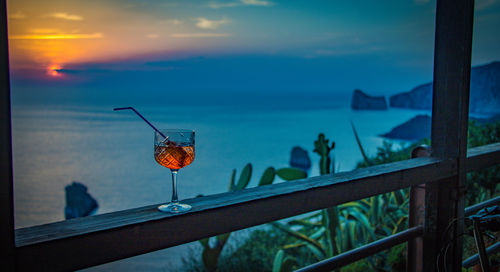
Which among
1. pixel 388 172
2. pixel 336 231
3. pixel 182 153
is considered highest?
pixel 182 153

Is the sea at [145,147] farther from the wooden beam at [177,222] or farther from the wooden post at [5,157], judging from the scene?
the wooden post at [5,157]

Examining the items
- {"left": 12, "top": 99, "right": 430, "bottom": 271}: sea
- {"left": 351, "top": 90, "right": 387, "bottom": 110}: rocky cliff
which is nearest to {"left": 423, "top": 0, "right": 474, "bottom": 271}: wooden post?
{"left": 12, "top": 99, "right": 430, "bottom": 271}: sea

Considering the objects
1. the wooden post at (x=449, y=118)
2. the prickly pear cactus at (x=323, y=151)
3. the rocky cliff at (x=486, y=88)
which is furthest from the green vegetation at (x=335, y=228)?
the wooden post at (x=449, y=118)

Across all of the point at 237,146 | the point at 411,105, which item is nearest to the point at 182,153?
the point at 237,146

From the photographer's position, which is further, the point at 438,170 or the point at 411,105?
the point at 411,105

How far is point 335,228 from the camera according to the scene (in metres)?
3.59

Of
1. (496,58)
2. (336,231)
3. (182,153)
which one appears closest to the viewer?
(182,153)

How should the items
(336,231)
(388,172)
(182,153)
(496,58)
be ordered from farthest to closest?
(496,58)
(336,231)
(388,172)
(182,153)

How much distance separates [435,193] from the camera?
1846mm

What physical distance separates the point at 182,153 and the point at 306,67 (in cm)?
772

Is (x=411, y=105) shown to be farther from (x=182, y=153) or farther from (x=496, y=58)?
(x=182, y=153)

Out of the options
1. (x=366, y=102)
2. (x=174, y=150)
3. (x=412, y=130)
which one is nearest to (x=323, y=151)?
(x=174, y=150)

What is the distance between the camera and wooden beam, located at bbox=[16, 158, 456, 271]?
0.87 m

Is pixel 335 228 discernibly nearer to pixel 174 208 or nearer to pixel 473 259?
pixel 473 259
